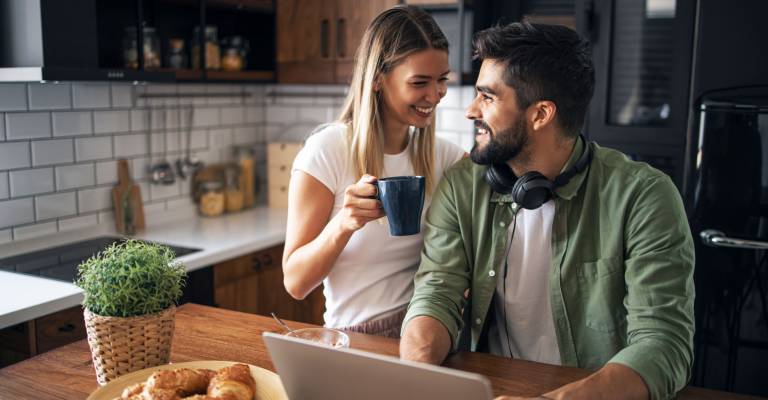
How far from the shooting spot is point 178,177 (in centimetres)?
353

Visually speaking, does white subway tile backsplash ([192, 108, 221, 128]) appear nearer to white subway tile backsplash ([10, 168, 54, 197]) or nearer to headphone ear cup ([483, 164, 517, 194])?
white subway tile backsplash ([10, 168, 54, 197])

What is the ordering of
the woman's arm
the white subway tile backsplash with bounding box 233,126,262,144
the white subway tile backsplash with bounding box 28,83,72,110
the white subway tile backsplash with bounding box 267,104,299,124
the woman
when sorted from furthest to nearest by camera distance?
the white subway tile backsplash with bounding box 267,104,299,124 < the white subway tile backsplash with bounding box 233,126,262,144 < the white subway tile backsplash with bounding box 28,83,72,110 < the woman < the woman's arm

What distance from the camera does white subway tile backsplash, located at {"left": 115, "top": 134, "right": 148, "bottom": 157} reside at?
3.18 meters

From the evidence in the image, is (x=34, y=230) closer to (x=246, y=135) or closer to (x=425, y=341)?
(x=246, y=135)

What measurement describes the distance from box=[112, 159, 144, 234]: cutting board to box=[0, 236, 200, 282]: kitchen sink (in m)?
0.24

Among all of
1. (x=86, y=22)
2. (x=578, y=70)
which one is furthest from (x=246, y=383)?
(x=86, y=22)

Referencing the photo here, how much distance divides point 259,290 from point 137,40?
1.12 m

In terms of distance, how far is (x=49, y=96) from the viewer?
9.27ft

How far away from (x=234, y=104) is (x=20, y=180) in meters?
1.33

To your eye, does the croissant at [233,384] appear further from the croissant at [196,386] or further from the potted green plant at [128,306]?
the potted green plant at [128,306]

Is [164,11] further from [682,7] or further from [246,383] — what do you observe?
[246,383]

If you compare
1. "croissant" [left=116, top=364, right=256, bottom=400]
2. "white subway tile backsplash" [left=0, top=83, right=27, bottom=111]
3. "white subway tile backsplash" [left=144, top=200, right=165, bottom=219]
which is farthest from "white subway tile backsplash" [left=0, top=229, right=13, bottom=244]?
"croissant" [left=116, top=364, right=256, bottom=400]

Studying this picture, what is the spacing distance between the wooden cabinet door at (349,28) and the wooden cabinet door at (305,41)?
1.4 inches

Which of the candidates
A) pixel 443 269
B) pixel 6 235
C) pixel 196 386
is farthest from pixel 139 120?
pixel 196 386
